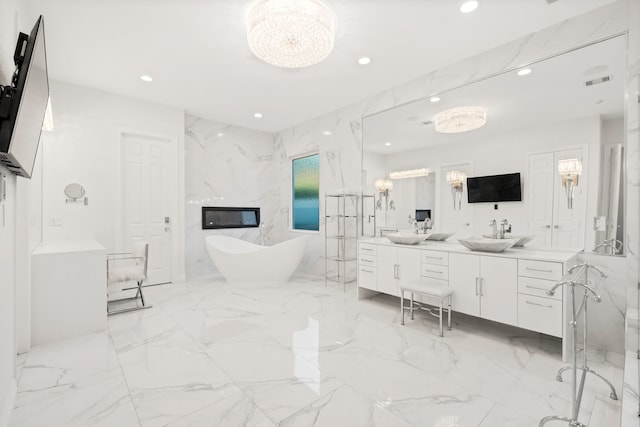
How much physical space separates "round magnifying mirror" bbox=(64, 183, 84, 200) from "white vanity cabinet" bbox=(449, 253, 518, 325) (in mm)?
4556

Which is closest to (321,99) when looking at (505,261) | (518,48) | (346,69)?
A: (346,69)

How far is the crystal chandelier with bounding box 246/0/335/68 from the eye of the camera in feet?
6.86

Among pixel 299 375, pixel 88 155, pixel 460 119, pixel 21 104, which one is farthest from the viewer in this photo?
pixel 88 155

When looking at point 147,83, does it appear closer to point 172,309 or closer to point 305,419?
point 172,309

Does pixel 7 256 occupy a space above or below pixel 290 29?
below

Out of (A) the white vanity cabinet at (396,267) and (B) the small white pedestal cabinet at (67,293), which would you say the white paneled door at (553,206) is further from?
(B) the small white pedestal cabinet at (67,293)

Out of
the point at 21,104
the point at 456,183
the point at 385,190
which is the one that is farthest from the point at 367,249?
the point at 21,104

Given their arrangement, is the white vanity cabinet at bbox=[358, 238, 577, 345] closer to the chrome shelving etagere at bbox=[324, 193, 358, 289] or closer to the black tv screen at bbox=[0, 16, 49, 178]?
the chrome shelving etagere at bbox=[324, 193, 358, 289]

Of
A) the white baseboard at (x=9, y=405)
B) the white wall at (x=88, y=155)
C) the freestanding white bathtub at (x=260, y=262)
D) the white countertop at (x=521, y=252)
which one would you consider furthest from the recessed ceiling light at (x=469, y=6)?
the white wall at (x=88, y=155)

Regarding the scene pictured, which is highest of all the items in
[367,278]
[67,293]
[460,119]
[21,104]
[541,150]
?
[460,119]

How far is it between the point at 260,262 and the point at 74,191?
2563 mm

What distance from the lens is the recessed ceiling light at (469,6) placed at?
7.55ft

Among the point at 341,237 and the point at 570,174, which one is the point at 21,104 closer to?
the point at 570,174

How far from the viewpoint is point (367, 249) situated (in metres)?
3.73
